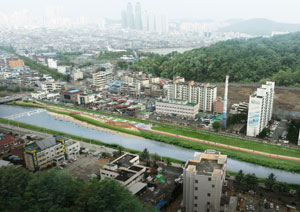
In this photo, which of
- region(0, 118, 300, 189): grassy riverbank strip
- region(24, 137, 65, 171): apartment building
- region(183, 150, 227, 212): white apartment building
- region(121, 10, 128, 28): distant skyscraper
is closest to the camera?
region(183, 150, 227, 212): white apartment building

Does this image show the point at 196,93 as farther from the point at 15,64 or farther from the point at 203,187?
the point at 15,64

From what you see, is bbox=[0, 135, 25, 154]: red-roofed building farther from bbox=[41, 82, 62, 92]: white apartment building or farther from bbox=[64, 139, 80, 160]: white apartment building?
bbox=[41, 82, 62, 92]: white apartment building

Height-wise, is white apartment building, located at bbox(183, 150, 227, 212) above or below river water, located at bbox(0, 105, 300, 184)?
above

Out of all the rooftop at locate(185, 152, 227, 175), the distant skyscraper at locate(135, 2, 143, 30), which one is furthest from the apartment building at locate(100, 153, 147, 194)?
the distant skyscraper at locate(135, 2, 143, 30)

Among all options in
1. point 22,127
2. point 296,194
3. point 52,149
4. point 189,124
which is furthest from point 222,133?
point 22,127

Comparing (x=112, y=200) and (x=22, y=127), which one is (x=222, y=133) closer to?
(x=112, y=200)

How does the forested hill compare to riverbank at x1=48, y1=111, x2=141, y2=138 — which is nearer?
riverbank at x1=48, y1=111, x2=141, y2=138

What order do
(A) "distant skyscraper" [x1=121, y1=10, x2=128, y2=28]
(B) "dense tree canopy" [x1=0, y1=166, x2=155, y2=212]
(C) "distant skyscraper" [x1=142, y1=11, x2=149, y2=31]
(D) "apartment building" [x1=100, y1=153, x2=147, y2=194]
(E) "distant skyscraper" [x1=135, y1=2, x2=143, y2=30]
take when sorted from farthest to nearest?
(A) "distant skyscraper" [x1=121, y1=10, x2=128, y2=28]
(C) "distant skyscraper" [x1=142, y1=11, x2=149, y2=31]
(E) "distant skyscraper" [x1=135, y1=2, x2=143, y2=30]
(D) "apartment building" [x1=100, y1=153, x2=147, y2=194]
(B) "dense tree canopy" [x1=0, y1=166, x2=155, y2=212]

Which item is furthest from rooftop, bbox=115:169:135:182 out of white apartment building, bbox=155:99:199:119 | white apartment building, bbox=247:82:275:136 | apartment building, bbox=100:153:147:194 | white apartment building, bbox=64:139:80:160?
white apartment building, bbox=155:99:199:119

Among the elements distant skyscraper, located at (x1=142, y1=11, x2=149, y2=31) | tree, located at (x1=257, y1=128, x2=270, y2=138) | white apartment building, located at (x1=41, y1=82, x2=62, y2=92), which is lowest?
tree, located at (x1=257, y1=128, x2=270, y2=138)
